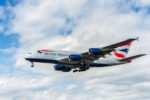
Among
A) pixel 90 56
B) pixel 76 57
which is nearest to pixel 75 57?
pixel 76 57

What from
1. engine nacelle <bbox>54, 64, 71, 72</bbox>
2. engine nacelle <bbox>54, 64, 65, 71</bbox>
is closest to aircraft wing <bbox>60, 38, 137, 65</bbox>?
engine nacelle <bbox>54, 64, 71, 72</bbox>

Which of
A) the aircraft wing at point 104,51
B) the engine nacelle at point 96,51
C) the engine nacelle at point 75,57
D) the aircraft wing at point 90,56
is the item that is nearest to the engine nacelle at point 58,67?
the aircraft wing at point 90,56

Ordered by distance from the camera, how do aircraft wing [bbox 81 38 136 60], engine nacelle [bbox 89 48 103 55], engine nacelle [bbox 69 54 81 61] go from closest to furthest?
1. aircraft wing [bbox 81 38 136 60]
2. engine nacelle [bbox 89 48 103 55]
3. engine nacelle [bbox 69 54 81 61]

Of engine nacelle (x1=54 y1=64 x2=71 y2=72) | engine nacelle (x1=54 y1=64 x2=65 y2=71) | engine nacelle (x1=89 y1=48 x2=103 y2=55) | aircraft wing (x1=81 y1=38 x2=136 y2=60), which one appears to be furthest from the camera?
engine nacelle (x1=54 y1=64 x2=65 y2=71)

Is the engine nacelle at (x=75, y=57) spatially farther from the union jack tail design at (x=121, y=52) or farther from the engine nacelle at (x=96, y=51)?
the union jack tail design at (x=121, y=52)

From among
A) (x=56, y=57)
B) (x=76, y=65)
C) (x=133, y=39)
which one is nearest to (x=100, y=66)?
(x=76, y=65)

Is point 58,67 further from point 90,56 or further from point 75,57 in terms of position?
point 90,56

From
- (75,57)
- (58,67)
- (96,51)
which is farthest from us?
(58,67)

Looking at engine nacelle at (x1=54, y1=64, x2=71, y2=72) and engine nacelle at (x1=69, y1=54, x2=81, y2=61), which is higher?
engine nacelle at (x1=69, y1=54, x2=81, y2=61)

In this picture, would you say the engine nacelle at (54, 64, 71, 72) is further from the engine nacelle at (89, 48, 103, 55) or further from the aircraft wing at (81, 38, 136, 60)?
the engine nacelle at (89, 48, 103, 55)

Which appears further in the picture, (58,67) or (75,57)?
(58,67)

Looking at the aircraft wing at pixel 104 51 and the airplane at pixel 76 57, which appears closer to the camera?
the aircraft wing at pixel 104 51

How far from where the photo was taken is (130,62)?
83062 mm

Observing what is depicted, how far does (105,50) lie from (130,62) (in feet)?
31.5
